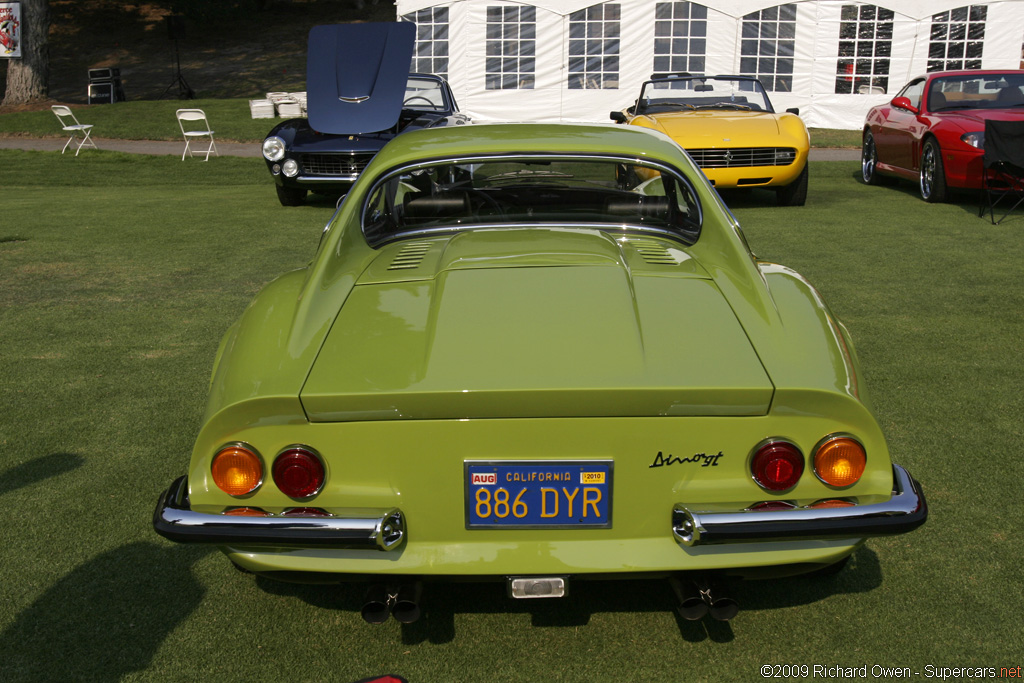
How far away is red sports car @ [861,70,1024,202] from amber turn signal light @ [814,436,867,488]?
8.75 metres

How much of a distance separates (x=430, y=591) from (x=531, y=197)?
182 cm

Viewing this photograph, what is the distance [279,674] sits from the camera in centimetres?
252

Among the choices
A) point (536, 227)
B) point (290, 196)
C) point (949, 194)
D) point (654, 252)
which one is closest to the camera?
point (654, 252)

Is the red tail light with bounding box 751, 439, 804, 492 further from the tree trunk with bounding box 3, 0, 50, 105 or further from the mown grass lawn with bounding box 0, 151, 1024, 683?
the tree trunk with bounding box 3, 0, 50, 105

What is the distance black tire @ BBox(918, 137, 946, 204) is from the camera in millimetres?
10492

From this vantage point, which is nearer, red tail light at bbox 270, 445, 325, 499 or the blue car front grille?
red tail light at bbox 270, 445, 325, 499

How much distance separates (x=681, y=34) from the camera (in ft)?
63.8

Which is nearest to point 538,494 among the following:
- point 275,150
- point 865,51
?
point 275,150

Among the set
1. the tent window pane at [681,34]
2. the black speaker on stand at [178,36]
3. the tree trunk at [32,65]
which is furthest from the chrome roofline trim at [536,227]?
the black speaker on stand at [178,36]

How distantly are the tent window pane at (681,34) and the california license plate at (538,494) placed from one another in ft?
59.7

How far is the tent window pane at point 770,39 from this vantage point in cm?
1928

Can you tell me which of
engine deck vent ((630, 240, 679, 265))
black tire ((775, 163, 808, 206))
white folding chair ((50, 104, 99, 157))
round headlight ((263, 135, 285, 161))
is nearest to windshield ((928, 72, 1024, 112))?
black tire ((775, 163, 808, 206))

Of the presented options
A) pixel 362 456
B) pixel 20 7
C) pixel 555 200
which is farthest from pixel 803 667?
pixel 20 7

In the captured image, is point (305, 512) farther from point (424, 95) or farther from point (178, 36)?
point (178, 36)
